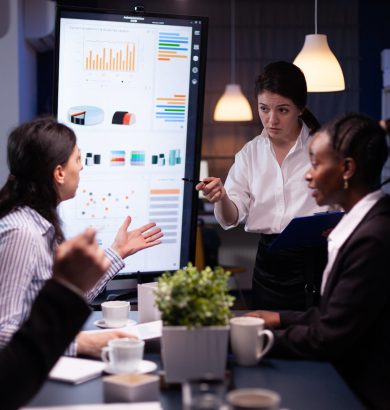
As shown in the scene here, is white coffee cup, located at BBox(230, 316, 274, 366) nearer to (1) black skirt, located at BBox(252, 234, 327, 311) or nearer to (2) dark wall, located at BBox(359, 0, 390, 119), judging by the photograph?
(1) black skirt, located at BBox(252, 234, 327, 311)

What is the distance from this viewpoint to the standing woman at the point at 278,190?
3.24m

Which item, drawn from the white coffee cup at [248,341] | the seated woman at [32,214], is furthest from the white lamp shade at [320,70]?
the white coffee cup at [248,341]

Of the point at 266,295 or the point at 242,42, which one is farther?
the point at 242,42

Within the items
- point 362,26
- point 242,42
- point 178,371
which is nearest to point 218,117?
point 242,42

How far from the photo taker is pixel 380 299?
1830mm

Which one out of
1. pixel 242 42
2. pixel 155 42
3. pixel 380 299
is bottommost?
pixel 380 299

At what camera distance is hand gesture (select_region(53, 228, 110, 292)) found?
127cm

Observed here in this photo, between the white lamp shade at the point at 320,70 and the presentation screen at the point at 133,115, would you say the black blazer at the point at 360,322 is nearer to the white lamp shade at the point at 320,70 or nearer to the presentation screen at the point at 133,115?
the presentation screen at the point at 133,115

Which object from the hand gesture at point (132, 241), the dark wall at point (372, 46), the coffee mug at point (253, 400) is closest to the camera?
the coffee mug at point (253, 400)

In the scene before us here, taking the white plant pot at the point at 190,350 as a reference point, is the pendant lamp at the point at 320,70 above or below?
above

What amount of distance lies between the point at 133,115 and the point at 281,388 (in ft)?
6.11

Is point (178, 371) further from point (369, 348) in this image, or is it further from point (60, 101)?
point (60, 101)

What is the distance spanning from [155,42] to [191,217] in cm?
78

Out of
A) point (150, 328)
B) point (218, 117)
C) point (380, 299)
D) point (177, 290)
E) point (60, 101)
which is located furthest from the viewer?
point (218, 117)
